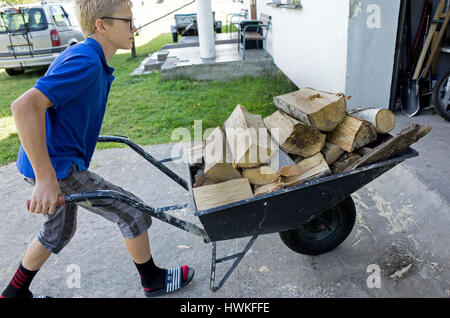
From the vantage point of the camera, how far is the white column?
23.1 ft

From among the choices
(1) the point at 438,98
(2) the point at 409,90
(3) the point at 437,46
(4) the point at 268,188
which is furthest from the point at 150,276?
(3) the point at 437,46

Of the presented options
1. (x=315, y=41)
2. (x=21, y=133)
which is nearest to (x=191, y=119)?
(x=315, y=41)

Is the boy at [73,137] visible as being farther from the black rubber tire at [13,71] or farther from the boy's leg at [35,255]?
the black rubber tire at [13,71]

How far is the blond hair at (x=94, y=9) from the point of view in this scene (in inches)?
66.2

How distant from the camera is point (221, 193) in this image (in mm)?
1854

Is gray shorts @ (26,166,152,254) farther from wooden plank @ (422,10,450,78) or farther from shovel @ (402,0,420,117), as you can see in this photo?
wooden plank @ (422,10,450,78)

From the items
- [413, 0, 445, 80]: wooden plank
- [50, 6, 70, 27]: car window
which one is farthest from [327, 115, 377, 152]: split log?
[50, 6, 70, 27]: car window

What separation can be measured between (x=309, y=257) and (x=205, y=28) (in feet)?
20.2

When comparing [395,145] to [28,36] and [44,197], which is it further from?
[28,36]

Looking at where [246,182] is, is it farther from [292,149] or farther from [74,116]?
[74,116]

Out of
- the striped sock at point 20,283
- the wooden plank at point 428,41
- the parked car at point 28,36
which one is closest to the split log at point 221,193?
A: the striped sock at point 20,283

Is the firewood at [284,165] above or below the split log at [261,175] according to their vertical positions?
above

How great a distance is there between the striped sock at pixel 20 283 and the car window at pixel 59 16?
8.94m
